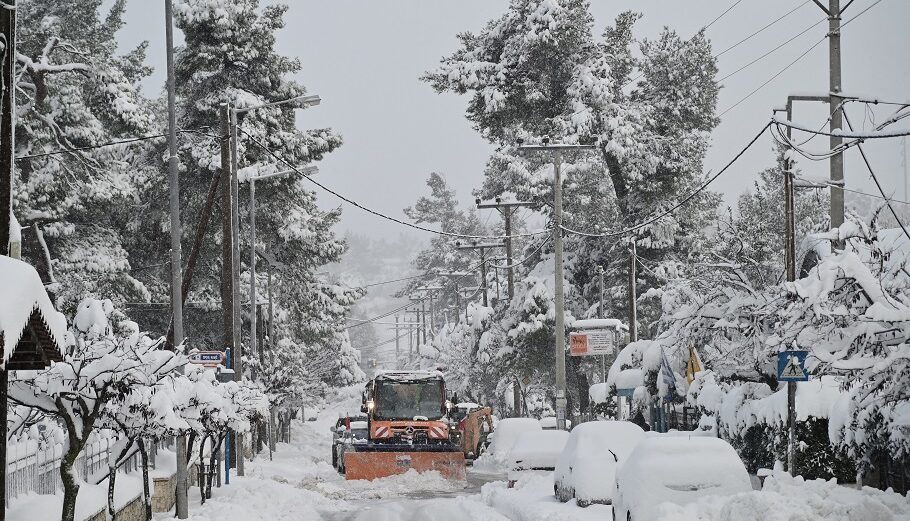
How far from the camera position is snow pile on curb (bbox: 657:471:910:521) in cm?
1391

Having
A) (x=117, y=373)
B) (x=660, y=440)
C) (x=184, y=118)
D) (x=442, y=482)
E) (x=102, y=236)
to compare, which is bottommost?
(x=442, y=482)

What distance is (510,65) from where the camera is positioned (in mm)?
55000

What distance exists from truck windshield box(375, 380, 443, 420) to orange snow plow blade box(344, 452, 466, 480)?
4.42 metres

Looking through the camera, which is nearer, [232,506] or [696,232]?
[232,506]

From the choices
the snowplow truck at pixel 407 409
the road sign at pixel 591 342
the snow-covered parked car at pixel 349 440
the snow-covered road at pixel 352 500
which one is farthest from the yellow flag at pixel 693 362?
the snow-covered parked car at pixel 349 440

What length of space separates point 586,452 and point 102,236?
1089 inches

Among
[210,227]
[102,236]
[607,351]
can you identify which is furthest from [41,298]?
[210,227]

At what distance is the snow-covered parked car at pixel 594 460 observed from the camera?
2164 centimetres

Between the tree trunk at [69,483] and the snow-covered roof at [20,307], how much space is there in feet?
12.4

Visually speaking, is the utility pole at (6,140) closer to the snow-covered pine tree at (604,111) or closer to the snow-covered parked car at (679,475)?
the snow-covered parked car at (679,475)

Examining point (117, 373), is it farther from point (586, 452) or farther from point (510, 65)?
point (510, 65)

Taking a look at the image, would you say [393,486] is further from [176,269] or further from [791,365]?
[791,365]

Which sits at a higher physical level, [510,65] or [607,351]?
[510,65]

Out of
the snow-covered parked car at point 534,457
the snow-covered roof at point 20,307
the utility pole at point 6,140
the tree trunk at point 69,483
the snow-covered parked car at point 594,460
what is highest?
the utility pole at point 6,140
